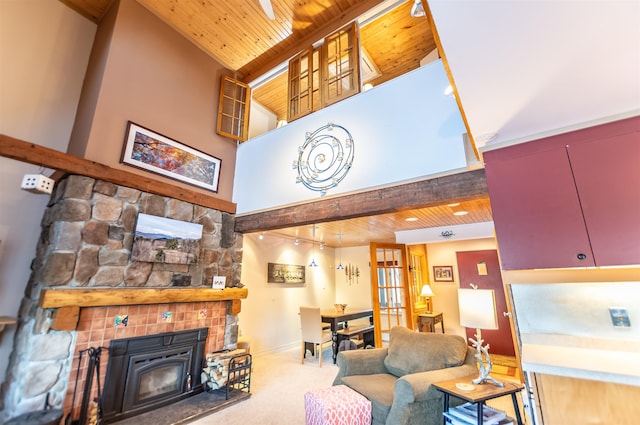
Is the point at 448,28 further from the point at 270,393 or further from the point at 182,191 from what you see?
the point at 270,393

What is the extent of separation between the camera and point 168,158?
143 inches

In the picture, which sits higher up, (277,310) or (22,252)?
(22,252)

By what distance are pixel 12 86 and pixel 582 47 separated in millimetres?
5022

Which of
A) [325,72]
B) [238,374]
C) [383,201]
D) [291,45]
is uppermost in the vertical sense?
[291,45]

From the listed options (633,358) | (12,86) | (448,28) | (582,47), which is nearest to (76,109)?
(12,86)

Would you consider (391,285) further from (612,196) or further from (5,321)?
(5,321)

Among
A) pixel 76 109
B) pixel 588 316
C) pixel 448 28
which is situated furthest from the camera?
pixel 76 109

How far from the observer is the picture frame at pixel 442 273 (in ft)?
19.4

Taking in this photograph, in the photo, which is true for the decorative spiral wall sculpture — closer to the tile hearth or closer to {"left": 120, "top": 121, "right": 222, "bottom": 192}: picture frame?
{"left": 120, "top": 121, "right": 222, "bottom": 192}: picture frame

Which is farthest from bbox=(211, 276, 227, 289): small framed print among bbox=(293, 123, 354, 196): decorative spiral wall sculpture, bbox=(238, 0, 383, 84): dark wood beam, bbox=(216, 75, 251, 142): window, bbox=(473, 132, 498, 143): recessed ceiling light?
bbox=(238, 0, 383, 84): dark wood beam

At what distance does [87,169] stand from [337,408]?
335cm

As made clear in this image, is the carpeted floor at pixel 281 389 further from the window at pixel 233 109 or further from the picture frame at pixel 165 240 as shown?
the window at pixel 233 109

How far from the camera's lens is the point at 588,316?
1888mm

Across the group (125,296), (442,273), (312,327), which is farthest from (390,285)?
(125,296)
